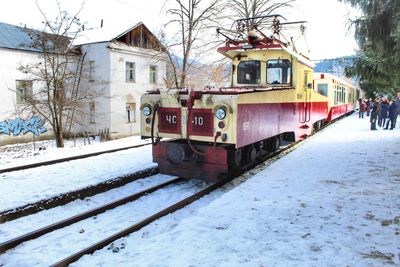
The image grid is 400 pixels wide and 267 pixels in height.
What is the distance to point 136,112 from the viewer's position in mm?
28469

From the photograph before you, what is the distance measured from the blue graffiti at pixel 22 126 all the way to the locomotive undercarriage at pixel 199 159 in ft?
57.1

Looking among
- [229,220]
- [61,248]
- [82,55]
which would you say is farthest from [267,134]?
[82,55]

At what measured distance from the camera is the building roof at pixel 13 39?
21905 millimetres

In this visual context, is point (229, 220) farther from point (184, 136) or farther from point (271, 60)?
point (271, 60)

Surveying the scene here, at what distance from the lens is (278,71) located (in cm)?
977

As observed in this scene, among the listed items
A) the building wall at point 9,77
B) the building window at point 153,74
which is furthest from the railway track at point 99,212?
the building window at point 153,74

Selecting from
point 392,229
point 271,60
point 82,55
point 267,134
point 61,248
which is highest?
point 82,55

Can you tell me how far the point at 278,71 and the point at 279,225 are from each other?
19.4 ft

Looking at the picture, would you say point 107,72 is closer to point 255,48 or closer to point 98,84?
point 98,84

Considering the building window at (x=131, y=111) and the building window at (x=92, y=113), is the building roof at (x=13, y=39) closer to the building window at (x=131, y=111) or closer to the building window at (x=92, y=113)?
the building window at (x=92, y=113)

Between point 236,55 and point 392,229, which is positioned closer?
point 392,229

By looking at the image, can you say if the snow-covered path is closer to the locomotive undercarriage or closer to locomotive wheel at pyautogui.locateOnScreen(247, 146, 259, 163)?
the locomotive undercarriage

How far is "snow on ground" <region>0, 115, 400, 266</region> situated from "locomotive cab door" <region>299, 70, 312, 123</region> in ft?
11.6

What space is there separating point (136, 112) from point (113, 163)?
19424 mm
